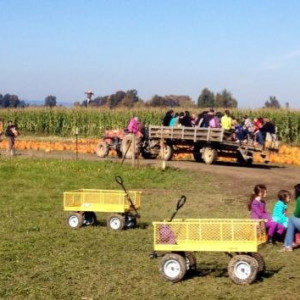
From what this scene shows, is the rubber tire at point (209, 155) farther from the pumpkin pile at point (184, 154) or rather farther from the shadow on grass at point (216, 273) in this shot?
the shadow on grass at point (216, 273)

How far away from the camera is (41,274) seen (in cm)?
1083

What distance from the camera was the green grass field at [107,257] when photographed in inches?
388

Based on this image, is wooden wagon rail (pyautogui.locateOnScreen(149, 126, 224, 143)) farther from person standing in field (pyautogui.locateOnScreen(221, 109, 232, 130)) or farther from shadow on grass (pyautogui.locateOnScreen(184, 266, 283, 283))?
shadow on grass (pyautogui.locateOnScreen(184, 266, 283, 283))

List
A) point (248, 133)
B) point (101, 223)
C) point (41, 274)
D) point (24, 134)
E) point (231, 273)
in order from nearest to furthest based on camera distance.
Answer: point (231, 273) → point (41, 274) → point (101, 223) → point (248, 133) → point (24, 134)

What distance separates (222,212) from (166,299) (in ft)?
29.9

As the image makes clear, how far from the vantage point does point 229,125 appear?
101 feet

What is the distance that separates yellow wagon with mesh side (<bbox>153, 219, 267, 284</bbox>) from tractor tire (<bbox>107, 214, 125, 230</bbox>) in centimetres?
471

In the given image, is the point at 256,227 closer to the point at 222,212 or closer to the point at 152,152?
the point at 222,212

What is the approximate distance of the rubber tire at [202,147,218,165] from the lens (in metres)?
29.7

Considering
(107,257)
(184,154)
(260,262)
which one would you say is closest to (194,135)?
(184,154)

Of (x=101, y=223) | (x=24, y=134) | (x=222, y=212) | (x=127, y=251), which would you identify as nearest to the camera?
(x=127, y=251)

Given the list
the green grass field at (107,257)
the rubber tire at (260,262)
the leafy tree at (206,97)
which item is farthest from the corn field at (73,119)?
the leafy tree at (206,97)

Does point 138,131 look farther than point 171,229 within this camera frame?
Yes

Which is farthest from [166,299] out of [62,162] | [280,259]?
[62,162]
